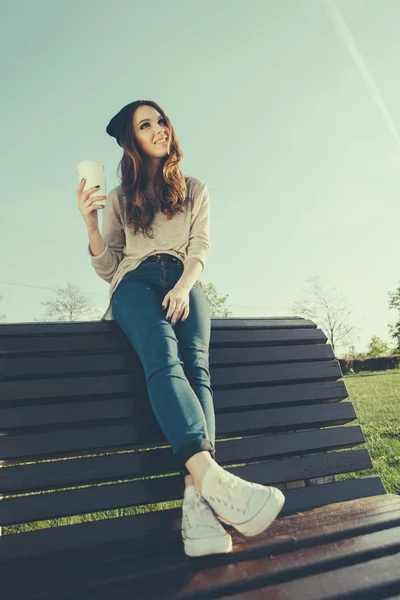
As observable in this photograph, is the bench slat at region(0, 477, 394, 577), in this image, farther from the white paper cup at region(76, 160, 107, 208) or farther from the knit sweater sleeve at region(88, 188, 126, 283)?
the white paper cup at region(76, 160, 107, 208)

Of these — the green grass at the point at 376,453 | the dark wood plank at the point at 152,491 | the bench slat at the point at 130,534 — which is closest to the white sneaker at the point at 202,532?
the bench slat at the point at 130,534

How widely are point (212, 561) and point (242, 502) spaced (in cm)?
17

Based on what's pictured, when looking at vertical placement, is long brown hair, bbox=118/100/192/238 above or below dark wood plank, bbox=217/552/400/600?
above

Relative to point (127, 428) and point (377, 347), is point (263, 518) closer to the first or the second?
point (127, 428)

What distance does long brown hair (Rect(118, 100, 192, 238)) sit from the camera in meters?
2.32

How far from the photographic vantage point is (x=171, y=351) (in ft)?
5.65

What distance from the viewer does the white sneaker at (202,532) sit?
1.29 meters

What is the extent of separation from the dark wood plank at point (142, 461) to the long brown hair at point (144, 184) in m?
1.07

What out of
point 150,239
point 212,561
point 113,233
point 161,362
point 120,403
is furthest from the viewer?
point 113,233

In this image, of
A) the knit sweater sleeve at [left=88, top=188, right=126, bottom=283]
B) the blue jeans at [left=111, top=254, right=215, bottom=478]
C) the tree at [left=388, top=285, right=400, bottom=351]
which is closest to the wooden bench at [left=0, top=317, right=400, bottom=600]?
the blue jeans at [left=111, top=254, right=215, bottom=478]

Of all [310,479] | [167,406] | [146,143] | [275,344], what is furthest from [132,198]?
[310,479]

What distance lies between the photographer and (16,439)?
1731mm

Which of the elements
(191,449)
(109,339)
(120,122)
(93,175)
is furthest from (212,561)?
(120,122)

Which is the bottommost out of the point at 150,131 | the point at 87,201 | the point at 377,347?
the point at 87,201
